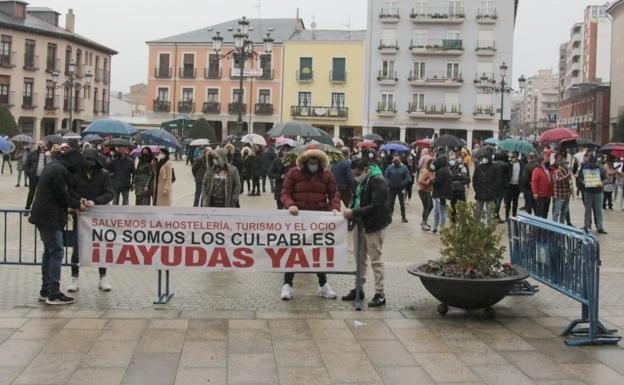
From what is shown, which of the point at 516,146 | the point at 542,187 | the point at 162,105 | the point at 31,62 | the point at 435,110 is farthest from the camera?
the point at 162,105

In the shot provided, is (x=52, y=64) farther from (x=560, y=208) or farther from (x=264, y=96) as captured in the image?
(x=560, y=208)

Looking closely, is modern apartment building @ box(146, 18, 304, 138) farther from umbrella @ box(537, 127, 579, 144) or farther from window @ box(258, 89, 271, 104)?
umbrella @ box(537, 127, 579, 144)

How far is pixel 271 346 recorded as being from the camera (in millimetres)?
6320

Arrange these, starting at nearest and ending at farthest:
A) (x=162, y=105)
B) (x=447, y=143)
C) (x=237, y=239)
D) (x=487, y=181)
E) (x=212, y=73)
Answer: (x=237, y=239)
(x=487, y=181)
(x=447, y=143)
(x=212, y=73)
(x=162, y=105)

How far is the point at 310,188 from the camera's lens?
324 inches

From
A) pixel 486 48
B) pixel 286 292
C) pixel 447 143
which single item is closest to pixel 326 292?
pixel 286 292

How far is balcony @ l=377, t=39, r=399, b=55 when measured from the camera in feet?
187

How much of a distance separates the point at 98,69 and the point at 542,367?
66.0 meters

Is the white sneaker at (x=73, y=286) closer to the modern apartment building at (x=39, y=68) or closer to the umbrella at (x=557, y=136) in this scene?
the umbrella at (x=557, y=136)

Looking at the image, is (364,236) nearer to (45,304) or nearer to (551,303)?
(551,303)

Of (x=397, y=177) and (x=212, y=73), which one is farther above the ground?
(x=212, y=73)

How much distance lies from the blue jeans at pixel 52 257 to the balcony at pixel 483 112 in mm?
50785

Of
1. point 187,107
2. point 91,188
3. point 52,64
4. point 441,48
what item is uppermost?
point 441,48

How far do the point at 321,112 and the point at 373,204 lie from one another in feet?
167
